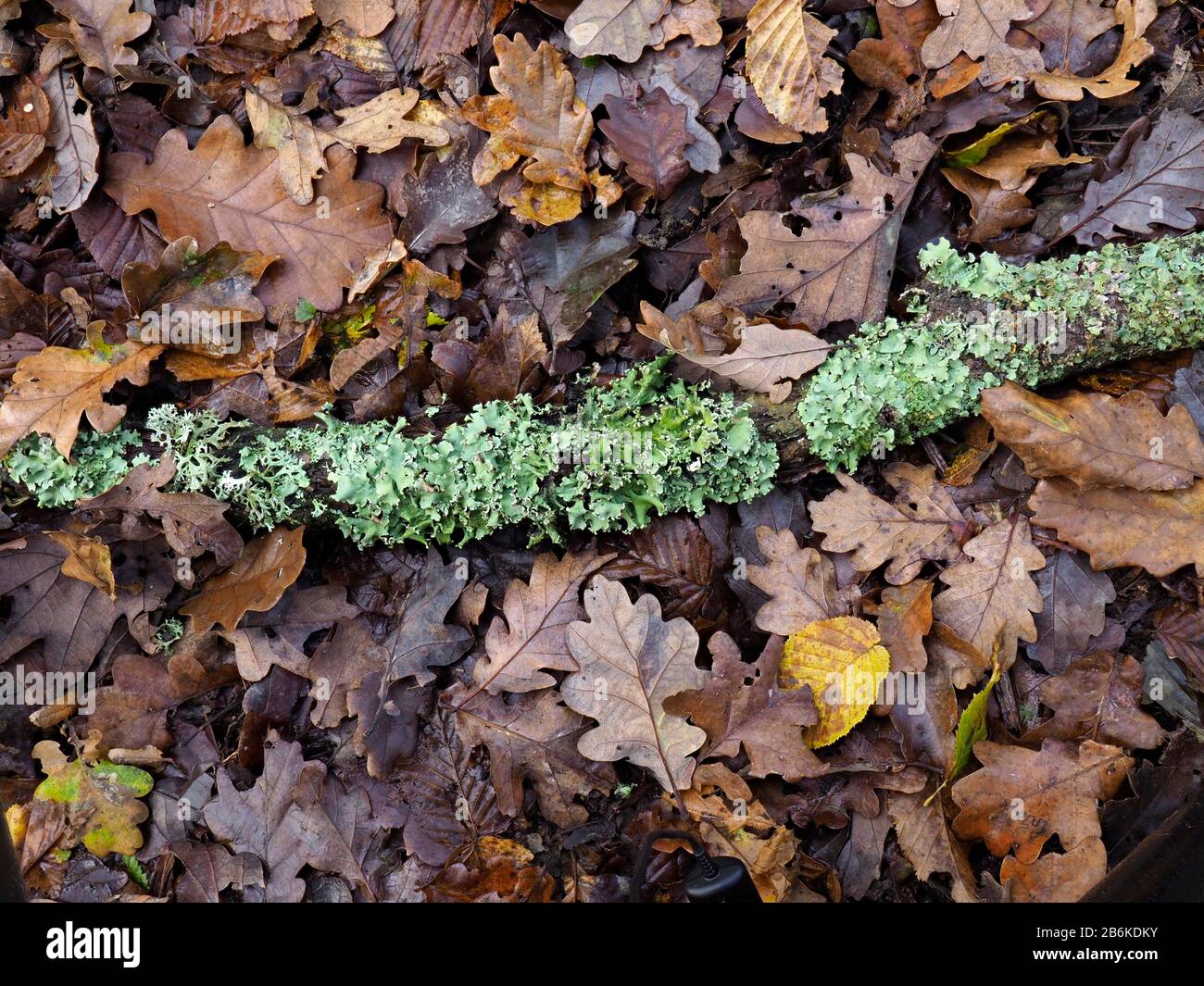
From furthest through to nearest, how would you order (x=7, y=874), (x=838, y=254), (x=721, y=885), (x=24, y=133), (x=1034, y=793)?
(x=24, y=133), (x=838, y=254), (x=1034, y=793), (x=721, y=885), (x=7, y=874)

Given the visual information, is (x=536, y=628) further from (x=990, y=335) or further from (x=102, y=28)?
(x=102, y=28)

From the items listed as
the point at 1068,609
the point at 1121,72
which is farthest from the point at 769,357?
the point at 1121,72

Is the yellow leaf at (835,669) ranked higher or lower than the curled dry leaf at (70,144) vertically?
lower

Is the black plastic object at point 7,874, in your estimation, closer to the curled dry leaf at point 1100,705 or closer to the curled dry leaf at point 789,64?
the curled dry leaf at point 1100,705

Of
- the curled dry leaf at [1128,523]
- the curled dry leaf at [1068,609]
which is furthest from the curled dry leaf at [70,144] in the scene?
the curled dry leaf at [1068,609]

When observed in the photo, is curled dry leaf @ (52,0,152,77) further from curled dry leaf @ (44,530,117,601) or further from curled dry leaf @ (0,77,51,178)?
curled dry leaf @ (44,530,117,601)

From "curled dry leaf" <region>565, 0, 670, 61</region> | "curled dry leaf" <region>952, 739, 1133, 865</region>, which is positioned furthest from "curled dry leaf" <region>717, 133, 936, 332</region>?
"curled dry leaf" <region>952, 739, 1133, 865</region>
